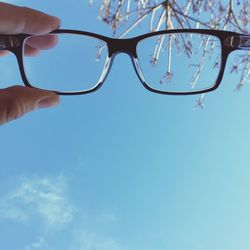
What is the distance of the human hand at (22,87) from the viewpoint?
835mm

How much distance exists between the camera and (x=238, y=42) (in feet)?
3.72

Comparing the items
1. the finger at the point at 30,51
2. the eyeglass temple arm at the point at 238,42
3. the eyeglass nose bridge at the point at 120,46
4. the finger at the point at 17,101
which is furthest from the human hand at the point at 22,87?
the eyeglass temple arm at the point at 238,42

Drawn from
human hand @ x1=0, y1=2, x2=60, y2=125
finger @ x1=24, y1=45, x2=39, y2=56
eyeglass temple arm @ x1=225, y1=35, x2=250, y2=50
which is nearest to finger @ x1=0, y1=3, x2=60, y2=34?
human hand @ x1=0, y1=2, x2=60, y2=125

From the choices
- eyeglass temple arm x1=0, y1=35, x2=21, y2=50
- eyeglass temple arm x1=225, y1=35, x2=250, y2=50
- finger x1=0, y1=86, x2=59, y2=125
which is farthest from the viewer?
eyeglass temple arm x1=225, y1=35, x2=250, y2=50

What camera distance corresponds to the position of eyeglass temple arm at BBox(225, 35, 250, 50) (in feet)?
3.66

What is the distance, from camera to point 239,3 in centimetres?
270

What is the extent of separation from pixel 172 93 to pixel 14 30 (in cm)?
51

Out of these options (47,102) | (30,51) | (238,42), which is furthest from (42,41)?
(238,42)

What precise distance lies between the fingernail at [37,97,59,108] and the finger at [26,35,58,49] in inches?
8.0

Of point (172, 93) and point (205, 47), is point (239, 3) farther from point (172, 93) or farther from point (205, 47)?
point (172, 93)

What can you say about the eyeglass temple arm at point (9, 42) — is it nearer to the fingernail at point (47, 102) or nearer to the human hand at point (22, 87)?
the human hand at point (22, 87)

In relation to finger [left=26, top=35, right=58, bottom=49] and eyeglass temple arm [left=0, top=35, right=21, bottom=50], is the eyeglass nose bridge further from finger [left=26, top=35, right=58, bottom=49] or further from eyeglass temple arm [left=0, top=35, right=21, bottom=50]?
eyeglass temple arm [left=0, top=35, right=21, bottom=50]

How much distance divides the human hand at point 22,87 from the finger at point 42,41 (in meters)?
0.06

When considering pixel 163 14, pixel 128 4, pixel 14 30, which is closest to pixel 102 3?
pixel 128 4
